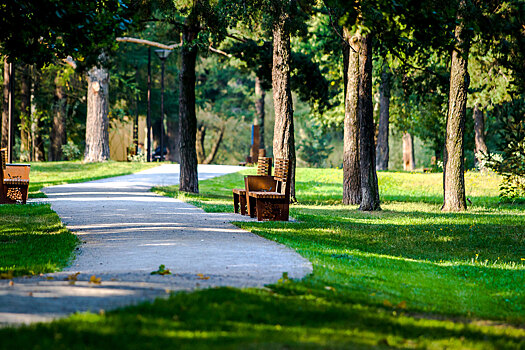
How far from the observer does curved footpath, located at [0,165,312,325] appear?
605 centimetres

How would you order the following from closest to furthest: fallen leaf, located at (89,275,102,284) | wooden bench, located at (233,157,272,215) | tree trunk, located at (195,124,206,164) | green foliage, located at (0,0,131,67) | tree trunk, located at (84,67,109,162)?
fallen leaf, located at (89,275,102,284) < green foliage, located at (0,0,131,67) < wooden bench, located at (233,157,272,215) < tree trunk, located at (84,67,109,162) < tree trunk, located at (195,124,206,164)

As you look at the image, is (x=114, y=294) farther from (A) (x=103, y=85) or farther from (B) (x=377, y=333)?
(A) (x=103, y=85)

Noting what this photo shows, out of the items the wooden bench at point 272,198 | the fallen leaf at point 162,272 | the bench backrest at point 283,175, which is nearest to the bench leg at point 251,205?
the wooden bench at point 272,198

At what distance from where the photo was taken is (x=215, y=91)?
59.0 meters

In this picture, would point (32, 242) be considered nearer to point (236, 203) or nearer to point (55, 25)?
point (55, 25)

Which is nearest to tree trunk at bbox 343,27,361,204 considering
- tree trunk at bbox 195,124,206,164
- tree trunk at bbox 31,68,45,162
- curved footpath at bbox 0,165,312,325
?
curved footpath at bbox 0,165,312,325

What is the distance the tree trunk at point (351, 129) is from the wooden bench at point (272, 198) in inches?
187

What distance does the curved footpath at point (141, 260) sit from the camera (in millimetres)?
6047

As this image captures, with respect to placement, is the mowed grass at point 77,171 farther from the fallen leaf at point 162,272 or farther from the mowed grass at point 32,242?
the fallen leaf at point 162,272

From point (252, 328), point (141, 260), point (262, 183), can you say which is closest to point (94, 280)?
point (141, 260)

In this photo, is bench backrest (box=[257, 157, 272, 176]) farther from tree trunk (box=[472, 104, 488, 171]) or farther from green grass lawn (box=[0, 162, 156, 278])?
tree trunk (box=[472, 104, 488, 171])

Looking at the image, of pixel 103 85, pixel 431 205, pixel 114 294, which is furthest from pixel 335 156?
pixel 114 294

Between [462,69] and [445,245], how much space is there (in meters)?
7.41

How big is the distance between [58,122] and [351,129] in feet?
83.2
